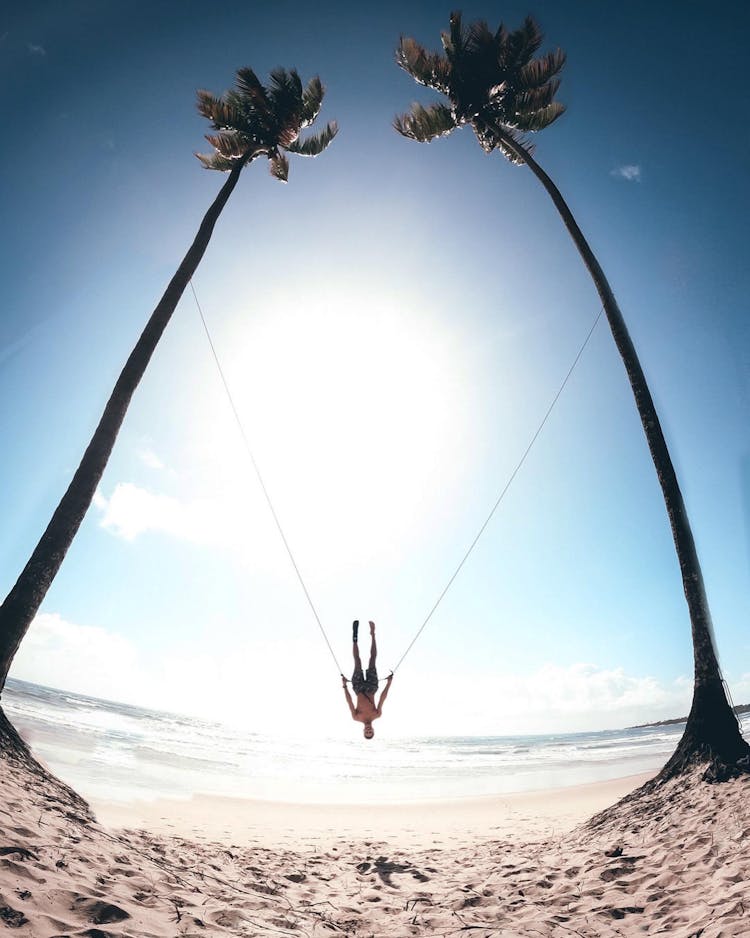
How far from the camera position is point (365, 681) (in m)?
9.83

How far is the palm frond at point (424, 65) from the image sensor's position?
11.9 meters

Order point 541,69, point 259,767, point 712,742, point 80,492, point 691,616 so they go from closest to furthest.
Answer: point 712,742 < point 80,492 < point 691,616 < point 541,69 < point 259,767

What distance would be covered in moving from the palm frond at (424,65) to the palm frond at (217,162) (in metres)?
5.47

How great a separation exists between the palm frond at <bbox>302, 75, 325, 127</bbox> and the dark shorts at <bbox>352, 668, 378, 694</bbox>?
13.3 metres

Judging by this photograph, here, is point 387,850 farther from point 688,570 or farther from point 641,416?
point 641,416

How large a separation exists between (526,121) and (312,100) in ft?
18.3

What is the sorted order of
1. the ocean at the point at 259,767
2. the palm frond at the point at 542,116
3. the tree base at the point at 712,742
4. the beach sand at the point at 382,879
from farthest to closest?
1. the ocean at the point at 259,767
2. the palm frond at the point at 542,116
3. the tree base at the point at 712,742
4. the beach sand at the point at 382,879

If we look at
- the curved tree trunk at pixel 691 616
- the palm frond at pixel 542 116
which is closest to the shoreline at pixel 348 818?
the curved tree trunk at pixel 691 616

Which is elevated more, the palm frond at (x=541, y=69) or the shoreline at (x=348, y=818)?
the palm frond at (x=541, y=69)

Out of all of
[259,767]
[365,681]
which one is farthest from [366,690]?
[259,767]

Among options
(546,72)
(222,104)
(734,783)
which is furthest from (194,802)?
(546,72)

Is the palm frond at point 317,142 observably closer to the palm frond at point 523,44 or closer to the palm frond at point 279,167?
the palm frond at point 279,167

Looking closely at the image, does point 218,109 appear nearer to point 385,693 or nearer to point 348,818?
point 385,693

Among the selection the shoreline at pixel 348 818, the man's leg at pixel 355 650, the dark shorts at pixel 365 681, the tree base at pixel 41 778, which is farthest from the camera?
the man's leg at pixel 355 650
